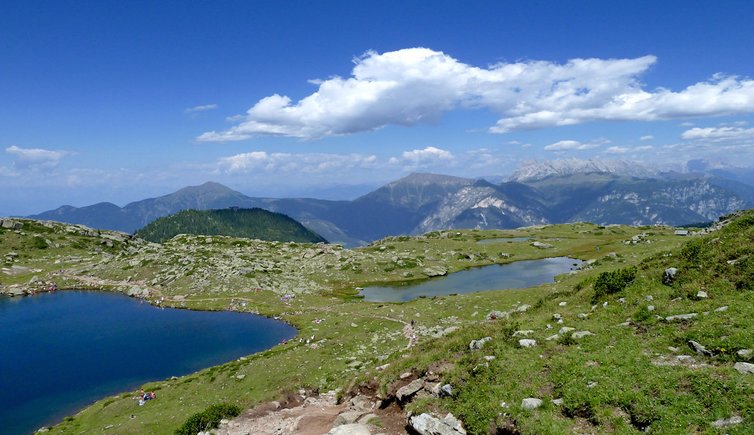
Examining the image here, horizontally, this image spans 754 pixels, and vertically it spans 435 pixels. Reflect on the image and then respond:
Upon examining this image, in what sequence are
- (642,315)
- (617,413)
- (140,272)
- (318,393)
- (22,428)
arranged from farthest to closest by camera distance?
(140,272)
(22,428)
(318,393)
(642,315)
(617,413)

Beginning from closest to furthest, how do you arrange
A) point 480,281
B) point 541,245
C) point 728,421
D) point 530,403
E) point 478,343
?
1. point 728,421
2. point 530,403
3. point 478,343
4. point 480,281
5. point 541,245

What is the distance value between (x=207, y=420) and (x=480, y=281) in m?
93.0

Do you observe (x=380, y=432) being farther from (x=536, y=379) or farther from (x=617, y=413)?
(x=617, y=413)

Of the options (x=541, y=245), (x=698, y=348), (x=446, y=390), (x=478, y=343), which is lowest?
(x=541, y=245)

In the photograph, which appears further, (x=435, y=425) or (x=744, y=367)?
Answer: (x=435, y=425)

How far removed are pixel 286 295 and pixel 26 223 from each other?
533ft

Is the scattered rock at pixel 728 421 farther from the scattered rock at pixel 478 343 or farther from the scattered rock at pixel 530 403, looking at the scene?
the scattered rock at pixel 478 343

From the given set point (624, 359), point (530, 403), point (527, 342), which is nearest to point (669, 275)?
point (624, 359)

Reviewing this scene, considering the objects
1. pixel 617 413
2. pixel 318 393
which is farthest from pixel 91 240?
pixel 617 413

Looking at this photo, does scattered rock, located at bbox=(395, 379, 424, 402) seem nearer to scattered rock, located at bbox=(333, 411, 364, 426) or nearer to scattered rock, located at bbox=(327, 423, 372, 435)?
scattered rock, located at bbox=(333, 411, 364, 426)

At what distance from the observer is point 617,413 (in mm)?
18359

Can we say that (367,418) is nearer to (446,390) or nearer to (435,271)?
(446,390)

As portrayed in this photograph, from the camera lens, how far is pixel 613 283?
33.4 m

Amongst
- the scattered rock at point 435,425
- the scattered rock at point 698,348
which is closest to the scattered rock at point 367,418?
the scattered rock at point 435,425
